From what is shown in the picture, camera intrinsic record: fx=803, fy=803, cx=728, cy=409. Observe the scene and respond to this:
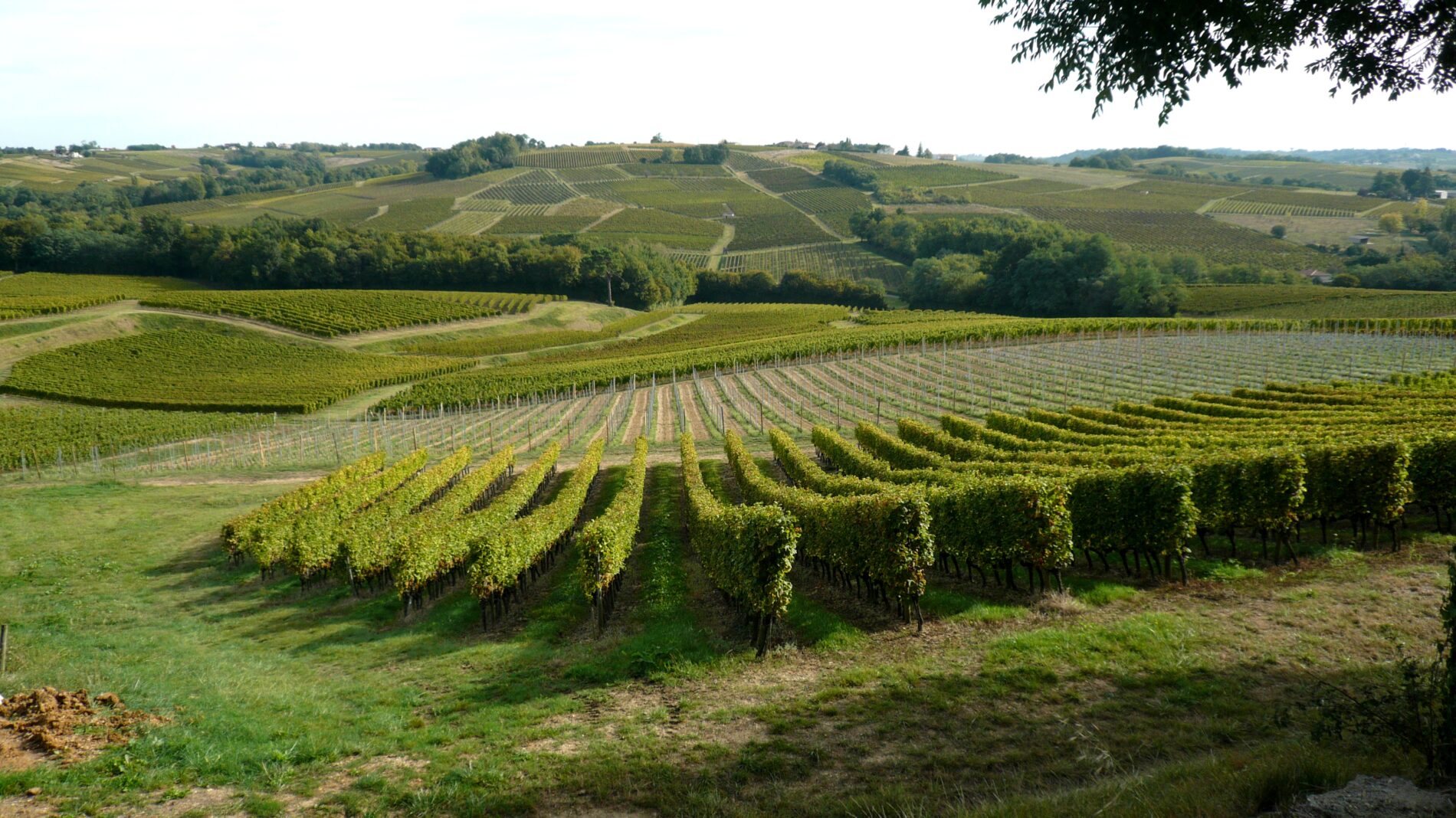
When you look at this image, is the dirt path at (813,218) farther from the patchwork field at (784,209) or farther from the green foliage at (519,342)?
the green foliage at (519,342)

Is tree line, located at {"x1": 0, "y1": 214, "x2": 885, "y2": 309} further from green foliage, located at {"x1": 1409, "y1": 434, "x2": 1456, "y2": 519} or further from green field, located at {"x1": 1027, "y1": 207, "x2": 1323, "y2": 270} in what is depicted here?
green foliage, located at {"x1": 1409, "y1": 434, "x2": 1456, "y2": 519}

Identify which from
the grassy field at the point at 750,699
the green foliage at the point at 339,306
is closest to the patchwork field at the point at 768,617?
the grassy field at the point at 750,699

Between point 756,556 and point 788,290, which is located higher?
point 788,290

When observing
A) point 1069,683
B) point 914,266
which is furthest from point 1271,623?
point 914,266

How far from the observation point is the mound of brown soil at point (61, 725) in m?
11.3

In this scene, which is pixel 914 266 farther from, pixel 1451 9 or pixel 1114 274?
pixel 1451 9

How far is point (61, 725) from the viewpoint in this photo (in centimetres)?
1212

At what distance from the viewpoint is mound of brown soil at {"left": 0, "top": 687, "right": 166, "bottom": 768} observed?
446 inches

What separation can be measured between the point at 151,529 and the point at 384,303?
74686 mm

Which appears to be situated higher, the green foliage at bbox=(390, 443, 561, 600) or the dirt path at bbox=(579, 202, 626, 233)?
the dirt path at bbox=(579, 202, 626, 233)

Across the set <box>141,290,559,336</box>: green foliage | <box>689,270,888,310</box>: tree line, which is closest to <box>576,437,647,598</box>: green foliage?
<box>141,290,559,336</box>: green foliage

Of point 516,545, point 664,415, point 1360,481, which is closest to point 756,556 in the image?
point 516,545

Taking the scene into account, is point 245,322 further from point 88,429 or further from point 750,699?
point 750,699

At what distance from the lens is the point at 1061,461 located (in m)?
25.1
